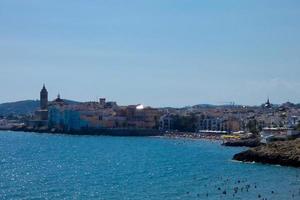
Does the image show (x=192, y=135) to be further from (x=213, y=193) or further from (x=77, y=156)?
(x=213, y=193)

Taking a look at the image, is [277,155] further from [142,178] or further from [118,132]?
[118,132]

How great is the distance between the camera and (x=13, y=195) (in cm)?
3812

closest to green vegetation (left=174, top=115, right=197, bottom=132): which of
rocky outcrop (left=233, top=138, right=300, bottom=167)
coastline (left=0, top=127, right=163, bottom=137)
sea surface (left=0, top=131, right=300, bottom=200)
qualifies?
coastline (left=0, top=127, right=163, bottom=137)

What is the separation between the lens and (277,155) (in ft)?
198

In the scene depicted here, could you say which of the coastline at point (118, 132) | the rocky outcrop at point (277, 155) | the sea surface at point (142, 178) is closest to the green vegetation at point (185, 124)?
the coastline at point (118, 132)

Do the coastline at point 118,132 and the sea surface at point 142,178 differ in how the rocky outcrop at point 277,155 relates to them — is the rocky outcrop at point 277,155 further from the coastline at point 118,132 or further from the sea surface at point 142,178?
the coastline at point 118,132

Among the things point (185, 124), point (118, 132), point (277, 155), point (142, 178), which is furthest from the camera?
point (185, 124)

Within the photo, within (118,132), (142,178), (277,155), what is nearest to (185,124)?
(118,132)

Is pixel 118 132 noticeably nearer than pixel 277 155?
No

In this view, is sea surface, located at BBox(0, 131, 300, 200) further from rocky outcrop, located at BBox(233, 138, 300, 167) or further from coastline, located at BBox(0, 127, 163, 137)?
coastline, located at BBox(0, 127, 163, 137)

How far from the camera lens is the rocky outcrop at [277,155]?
5778cm

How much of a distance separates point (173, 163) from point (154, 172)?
10.2 m

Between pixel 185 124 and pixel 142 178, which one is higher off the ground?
pixel 185 124

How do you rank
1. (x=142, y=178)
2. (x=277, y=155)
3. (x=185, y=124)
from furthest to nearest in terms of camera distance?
(x=185, y=124) < (x=277, y=155) < (x=142, y=178)
